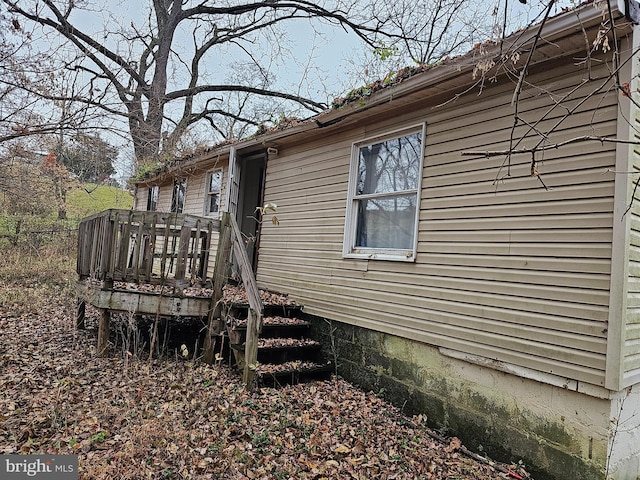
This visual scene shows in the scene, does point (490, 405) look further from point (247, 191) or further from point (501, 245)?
point (247, 191)

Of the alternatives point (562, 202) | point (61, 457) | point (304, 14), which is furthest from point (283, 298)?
point (304, 14)

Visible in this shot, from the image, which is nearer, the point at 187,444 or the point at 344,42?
the point at 187,444

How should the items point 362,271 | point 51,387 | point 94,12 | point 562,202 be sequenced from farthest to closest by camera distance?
point 94,12 < point 362,271 < point 51,387 < point 562,202

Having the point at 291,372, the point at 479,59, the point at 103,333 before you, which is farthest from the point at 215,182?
the point at 479,59

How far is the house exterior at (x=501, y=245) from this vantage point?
313 centimetres

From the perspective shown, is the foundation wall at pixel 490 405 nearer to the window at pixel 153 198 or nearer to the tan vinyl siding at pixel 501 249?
the tan vinyl siding at pixel 501 249

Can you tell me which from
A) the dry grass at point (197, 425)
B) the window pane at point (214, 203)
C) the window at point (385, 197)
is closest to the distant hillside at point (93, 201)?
the window pane at point (214, 203)

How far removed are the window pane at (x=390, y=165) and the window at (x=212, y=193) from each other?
177 inches

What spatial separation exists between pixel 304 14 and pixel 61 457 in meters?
18.5

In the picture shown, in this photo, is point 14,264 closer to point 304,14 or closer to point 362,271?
point 362,271

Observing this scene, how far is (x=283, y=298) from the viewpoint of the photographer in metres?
6.52

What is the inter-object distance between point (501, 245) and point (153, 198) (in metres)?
11.4

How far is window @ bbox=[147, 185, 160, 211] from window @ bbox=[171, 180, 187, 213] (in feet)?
5.38

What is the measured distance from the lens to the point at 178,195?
35.6 ft
